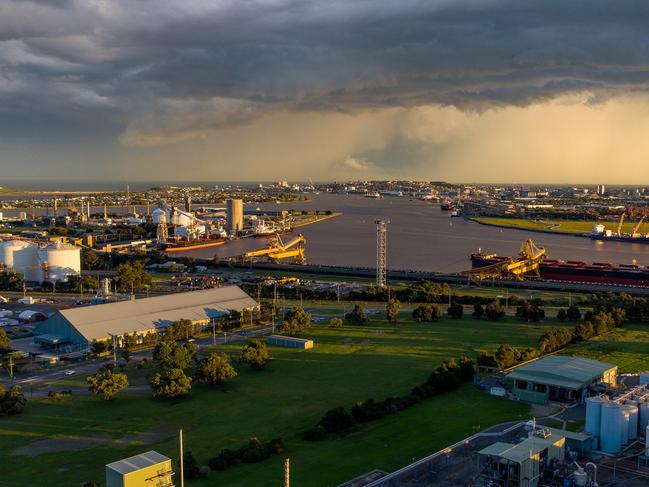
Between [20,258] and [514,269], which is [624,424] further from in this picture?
[20,258]

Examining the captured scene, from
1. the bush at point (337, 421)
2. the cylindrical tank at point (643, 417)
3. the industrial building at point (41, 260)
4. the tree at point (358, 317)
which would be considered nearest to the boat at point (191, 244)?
the industrial building at point (41, 260)

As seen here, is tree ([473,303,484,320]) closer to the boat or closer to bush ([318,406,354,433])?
bush ([318,406,354,433])

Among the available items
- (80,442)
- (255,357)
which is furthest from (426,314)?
(80,442)

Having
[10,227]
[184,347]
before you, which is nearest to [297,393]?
[184,347]

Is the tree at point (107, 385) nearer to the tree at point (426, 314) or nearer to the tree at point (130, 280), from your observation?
the tree at point (426, 314)

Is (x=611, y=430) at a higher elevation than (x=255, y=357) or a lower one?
higher

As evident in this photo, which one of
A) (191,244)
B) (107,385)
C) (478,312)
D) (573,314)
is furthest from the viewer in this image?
(191,244)

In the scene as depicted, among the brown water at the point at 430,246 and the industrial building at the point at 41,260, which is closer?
the industrial building at the point at 41,260
